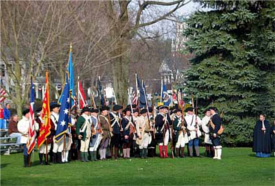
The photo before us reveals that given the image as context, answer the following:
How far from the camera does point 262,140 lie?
21.8m

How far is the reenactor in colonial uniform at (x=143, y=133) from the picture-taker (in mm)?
21641

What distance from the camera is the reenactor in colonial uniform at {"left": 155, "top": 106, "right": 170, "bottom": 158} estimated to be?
71.5ft

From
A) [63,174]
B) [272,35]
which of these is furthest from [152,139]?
[272,35]

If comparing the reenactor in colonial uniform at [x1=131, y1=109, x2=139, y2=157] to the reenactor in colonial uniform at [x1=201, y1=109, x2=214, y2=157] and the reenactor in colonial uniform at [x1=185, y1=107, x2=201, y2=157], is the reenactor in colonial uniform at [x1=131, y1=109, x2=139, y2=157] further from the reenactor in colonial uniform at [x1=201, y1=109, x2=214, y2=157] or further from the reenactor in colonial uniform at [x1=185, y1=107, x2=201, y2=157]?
the reenactor in colonial uniform at [x1=201, y1=109, x2=214, y2=157]

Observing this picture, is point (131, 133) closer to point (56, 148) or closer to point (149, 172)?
point (56, 148)

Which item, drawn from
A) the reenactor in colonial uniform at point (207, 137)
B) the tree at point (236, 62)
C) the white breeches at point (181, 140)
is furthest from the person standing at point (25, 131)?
the tree at point (236, 62)

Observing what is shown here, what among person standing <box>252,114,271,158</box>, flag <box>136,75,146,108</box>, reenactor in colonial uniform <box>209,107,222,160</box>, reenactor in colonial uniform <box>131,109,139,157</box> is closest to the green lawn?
reenactor in colonial uniform <box>209,107,222,160</box>

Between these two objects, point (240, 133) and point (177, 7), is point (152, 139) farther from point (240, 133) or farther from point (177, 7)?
point (177, 7)

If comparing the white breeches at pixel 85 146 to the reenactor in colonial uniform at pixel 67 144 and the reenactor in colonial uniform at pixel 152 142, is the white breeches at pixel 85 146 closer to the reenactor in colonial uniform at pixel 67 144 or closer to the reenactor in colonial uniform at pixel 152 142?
the reenactor in colonial uniform at pixel 67 144

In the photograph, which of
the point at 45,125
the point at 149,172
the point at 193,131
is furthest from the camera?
the point at 193,131

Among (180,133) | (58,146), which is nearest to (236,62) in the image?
(180,133)

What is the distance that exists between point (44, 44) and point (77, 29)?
4.34 m

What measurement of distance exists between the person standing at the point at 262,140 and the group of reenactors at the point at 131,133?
1511 millimetres

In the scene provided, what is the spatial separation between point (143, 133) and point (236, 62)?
8330 mm
